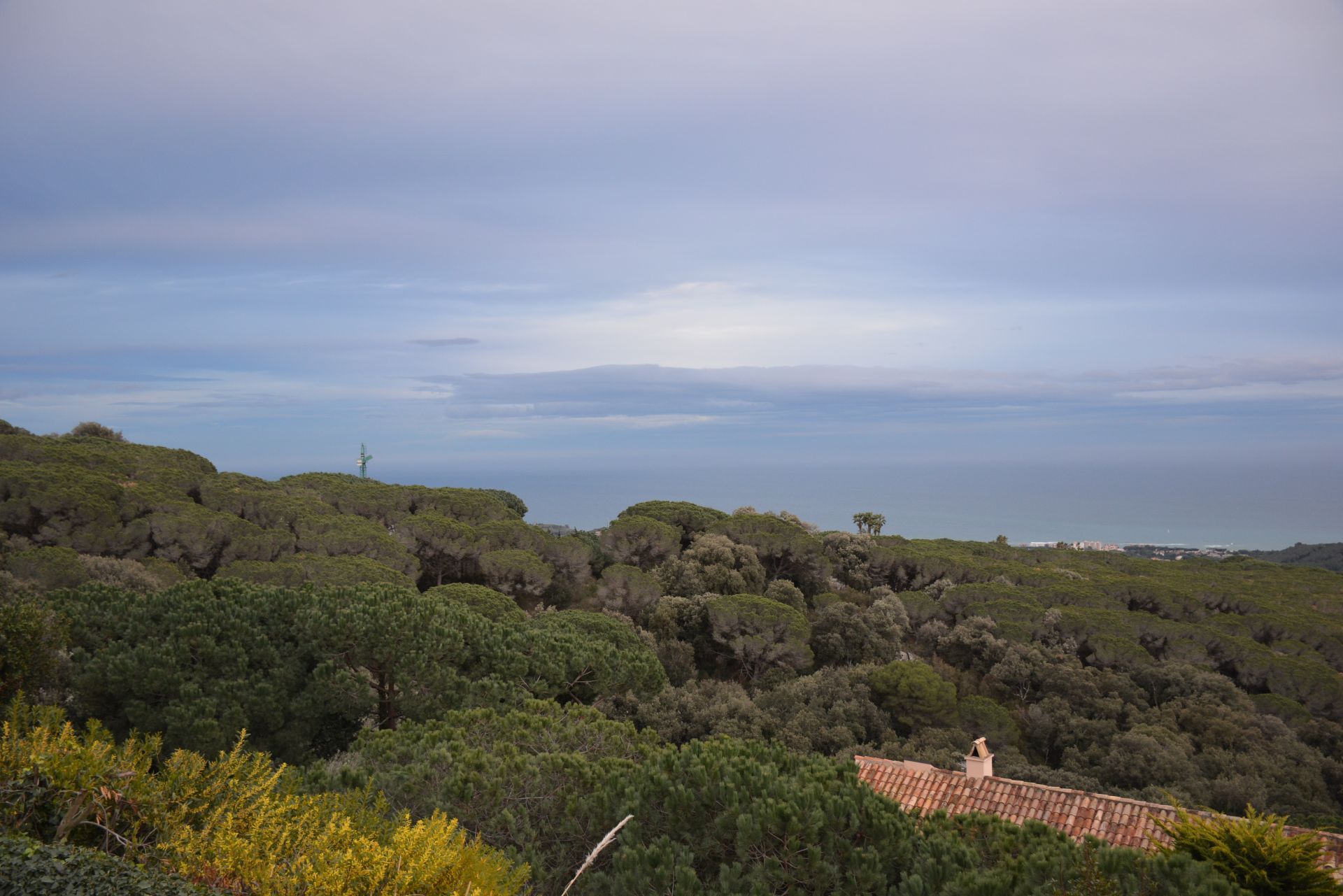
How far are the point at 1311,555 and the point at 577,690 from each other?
167 feet

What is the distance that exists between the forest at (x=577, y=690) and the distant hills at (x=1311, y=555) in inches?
656

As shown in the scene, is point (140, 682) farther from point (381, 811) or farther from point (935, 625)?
point (935, 625)

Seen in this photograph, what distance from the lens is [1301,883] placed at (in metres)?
5.06

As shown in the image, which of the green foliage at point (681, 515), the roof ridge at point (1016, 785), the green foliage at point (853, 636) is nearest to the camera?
the roof ridge at point (1016, 785)

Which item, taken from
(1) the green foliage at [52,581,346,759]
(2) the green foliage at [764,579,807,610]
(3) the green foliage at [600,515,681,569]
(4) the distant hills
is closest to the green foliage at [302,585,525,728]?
(1) the green foliage at [52,581,346,759]

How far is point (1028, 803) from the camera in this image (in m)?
10.6

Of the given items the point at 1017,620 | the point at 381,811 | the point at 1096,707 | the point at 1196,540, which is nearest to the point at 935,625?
the point at 1017,620

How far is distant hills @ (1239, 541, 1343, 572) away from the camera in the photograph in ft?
141

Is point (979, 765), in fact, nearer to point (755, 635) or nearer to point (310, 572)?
point (755, 635)

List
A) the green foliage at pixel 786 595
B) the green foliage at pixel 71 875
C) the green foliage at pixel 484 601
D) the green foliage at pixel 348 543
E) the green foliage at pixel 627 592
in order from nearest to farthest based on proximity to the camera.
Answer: the green foliage at pixel 71 875, the green foliage at pixel 484 601, the green foliage at pixel 348 543, the green foliage at pixel 627 592, the green foliage at pixel 786 595

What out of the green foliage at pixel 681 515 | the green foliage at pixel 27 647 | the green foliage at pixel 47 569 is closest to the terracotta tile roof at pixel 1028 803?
the green foliage at pixel 27 647

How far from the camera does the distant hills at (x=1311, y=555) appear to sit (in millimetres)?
42938

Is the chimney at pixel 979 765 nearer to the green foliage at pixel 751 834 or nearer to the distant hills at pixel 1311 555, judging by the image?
the green foliage at pixel 751 834

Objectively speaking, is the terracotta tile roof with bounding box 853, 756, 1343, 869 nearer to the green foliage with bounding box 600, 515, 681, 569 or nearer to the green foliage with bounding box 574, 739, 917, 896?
the green foliage with bounding box 574, 739, 917, 896
